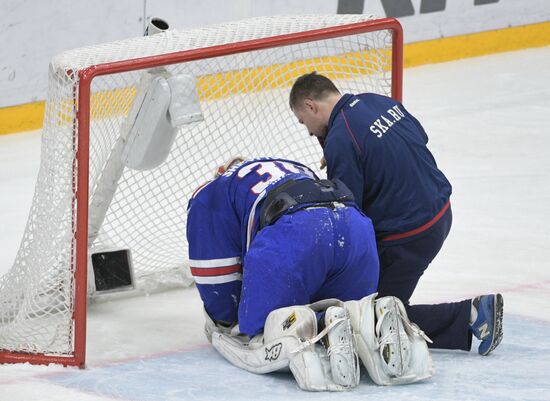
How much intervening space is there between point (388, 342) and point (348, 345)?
10cm

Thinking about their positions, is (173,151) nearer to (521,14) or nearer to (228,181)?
(228,181)

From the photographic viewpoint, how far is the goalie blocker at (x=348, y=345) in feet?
10.1

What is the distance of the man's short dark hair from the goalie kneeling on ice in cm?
30

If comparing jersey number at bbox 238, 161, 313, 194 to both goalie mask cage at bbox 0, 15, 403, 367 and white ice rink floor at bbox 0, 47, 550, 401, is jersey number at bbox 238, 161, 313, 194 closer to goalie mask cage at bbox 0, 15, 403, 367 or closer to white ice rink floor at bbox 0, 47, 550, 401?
goalie mask cage at bbox 0, 15, 403, 367

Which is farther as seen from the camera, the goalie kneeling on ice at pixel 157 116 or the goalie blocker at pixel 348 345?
the goalie kneeling on ice at pixel 157 116

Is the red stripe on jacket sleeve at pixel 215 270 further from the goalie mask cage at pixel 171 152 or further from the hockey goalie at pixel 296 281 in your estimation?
the goalie mask cage at pixel 171 152

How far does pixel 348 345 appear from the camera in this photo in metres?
3.08

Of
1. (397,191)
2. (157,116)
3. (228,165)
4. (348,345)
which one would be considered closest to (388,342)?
(348,345)

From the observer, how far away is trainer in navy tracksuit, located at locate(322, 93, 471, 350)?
3.44 m

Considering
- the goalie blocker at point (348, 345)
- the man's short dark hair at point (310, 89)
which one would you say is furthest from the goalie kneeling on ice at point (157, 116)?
the goalie blocker at point (348, 345)

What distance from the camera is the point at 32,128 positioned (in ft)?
21.4

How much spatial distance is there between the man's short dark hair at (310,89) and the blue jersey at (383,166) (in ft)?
0.22

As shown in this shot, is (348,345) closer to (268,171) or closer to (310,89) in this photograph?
(268,171)

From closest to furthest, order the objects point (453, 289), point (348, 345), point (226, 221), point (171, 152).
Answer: point (348, 345), point (226, 221), point (171, 152), point (453, 289)
